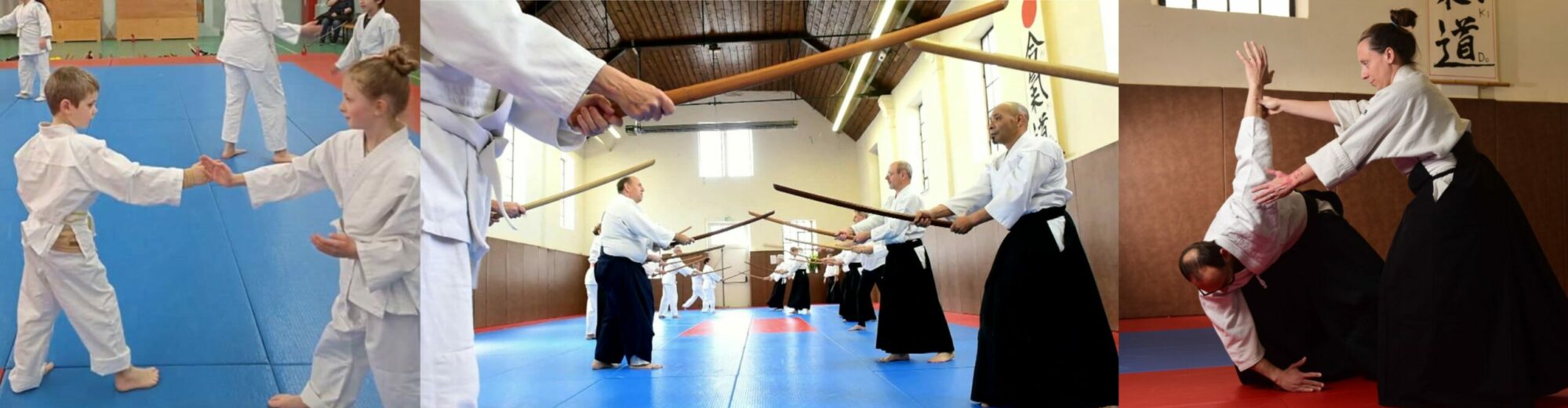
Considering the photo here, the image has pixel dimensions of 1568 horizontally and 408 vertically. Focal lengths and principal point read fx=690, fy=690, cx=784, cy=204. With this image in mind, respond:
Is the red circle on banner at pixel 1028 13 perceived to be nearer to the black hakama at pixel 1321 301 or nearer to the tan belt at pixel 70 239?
the black hakama at pixel 1321 301

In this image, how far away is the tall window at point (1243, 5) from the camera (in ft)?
5.53

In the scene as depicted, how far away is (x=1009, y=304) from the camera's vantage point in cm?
189

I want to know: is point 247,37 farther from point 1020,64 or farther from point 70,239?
point 1020,64

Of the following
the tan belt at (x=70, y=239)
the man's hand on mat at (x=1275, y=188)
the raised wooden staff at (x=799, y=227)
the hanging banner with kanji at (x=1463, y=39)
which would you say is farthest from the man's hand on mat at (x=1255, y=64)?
the tan belt at (x=70, y=239)

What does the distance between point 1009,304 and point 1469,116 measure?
3.90ft

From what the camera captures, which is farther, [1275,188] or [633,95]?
[1275,188]

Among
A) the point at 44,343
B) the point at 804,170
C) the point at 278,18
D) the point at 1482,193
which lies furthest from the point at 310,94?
the point at 1482,193

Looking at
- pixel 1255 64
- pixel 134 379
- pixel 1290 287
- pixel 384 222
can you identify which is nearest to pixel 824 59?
pixel 384 222

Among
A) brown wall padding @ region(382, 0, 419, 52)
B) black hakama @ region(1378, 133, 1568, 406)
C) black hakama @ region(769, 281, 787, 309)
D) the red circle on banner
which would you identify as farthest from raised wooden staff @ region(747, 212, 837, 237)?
black hakama @ region(1378, 133, 1568, 406)

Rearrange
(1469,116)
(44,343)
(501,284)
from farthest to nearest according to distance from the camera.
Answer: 1. (44,343)
2. (1469,116)
3. (501,284)

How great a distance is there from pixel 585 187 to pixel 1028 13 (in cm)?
111

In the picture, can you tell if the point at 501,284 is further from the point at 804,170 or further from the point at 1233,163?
the point at 1233,163

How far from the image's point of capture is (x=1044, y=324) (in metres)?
1.90

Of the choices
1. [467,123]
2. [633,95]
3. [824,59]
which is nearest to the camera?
[633,95]
